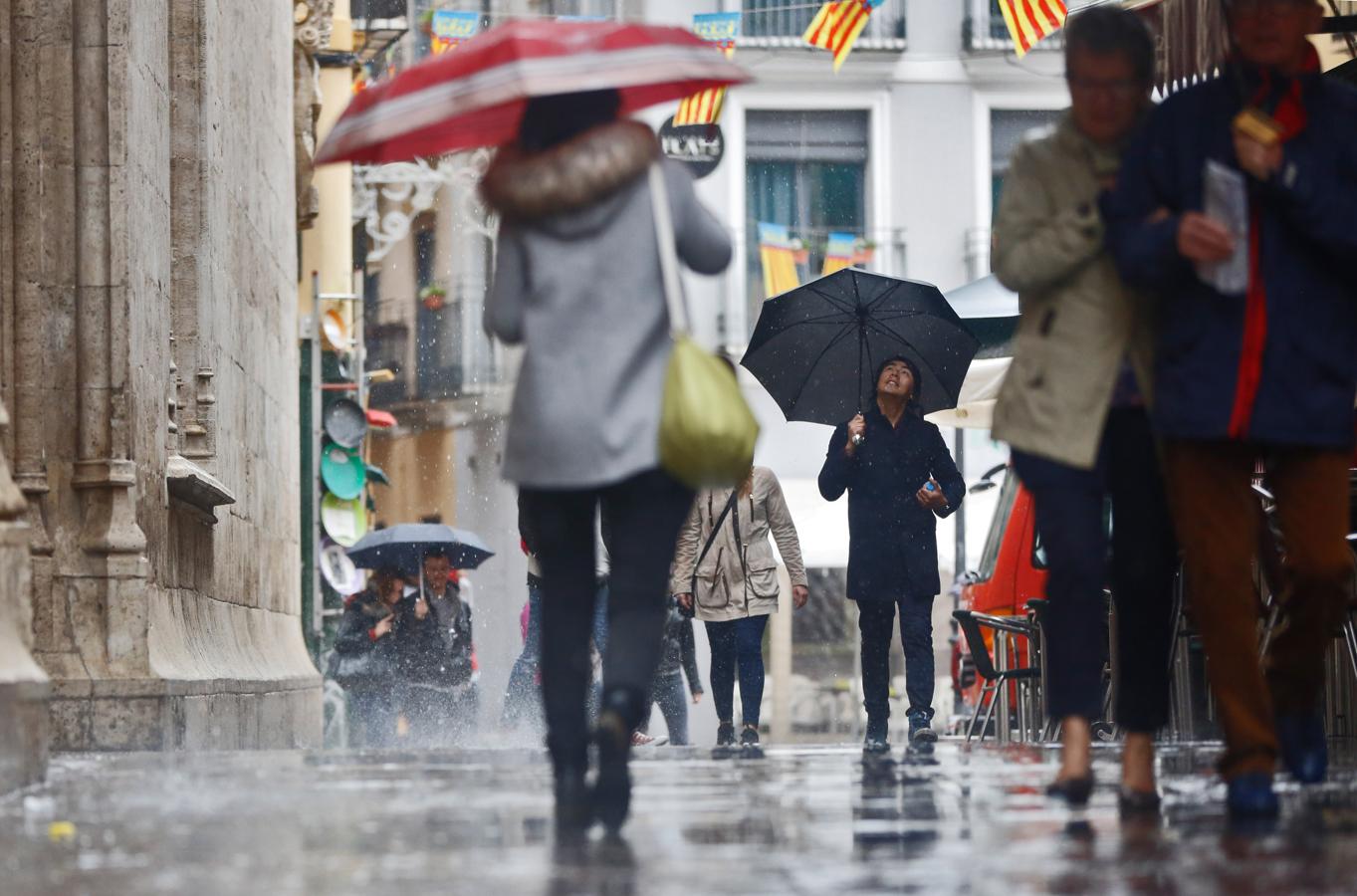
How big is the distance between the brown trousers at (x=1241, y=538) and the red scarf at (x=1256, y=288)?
0.50 ft

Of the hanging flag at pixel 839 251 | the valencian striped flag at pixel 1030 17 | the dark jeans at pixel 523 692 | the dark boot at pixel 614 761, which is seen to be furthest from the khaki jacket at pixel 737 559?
the hanging flag at pixel 839 251

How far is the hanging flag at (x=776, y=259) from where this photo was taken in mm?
38875

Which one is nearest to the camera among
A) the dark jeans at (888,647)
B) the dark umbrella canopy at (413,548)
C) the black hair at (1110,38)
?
the black hair at (1110,38)

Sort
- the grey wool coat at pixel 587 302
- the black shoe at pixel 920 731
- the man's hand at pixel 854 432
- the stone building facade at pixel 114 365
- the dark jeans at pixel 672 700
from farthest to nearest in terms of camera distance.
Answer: the dark jeans at pixel 672 700, the man's hand at pixel 854 432, the black shoe at pixel 920 731, the stone building facade at pixel 114 365, the grey wool coat at pixel 587 302

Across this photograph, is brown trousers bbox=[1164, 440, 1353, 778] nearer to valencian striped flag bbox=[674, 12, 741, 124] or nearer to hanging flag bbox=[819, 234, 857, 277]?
valencian striped flag bbox=[674, 12, 741, 124]

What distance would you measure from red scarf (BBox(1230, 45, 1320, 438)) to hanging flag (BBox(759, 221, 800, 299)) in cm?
3233

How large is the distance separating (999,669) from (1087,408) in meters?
7.90

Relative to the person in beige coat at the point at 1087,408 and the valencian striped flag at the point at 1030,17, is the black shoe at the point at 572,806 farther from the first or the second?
the valencian striped flag at the point at 1030,17

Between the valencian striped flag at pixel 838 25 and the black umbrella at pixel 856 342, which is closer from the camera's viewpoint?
the black umbrella at pixel 856 342

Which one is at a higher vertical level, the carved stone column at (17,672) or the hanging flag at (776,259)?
the hanging flag at (776,259)

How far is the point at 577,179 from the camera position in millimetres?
6066

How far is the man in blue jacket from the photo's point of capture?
243 inches

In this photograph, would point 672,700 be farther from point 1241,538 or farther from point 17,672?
point 1241,538

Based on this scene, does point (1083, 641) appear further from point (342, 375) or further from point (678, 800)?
point (342, 375)
